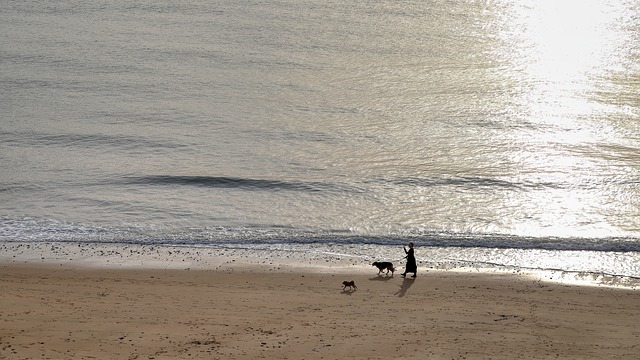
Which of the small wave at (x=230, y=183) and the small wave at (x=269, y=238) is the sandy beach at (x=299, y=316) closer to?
the small wave at (x=269, y=238)

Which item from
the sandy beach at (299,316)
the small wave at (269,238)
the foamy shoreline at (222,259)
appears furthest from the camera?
the small wave at (269,238)

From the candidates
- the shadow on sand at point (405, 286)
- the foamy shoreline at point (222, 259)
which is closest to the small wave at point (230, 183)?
the foamy shoreline at point (222, 259)

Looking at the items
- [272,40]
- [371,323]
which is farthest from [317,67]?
[371,323]

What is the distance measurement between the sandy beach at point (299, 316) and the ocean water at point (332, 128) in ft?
7.67

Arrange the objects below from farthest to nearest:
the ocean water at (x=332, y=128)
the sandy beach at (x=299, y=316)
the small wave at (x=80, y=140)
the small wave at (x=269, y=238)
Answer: the small wave at (x=80, y=140) < the ocean water at (x=332, y=128) < the small wave at (x=269, y=238) < the sandy beach at (x=299, y=316)

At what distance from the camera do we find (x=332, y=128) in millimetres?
33656

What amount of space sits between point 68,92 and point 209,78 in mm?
6193

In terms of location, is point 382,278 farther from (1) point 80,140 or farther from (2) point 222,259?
(1) point 80,140

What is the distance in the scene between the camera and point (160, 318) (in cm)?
1683

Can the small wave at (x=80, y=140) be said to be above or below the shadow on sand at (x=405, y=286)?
above

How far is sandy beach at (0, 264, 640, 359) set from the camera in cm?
1549

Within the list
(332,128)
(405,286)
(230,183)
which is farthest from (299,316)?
(332,128)

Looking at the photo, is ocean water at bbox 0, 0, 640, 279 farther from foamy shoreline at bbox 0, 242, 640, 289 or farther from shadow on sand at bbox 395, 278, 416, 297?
shadow on sand at bbox 395, 278, 416, 297

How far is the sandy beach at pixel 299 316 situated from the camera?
1549 centimetres
